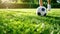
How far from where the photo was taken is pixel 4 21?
5289 millimetres

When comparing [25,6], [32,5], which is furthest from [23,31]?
[32,5]

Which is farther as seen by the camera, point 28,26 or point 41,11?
point 41,11

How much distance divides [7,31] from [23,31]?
0.39 meters

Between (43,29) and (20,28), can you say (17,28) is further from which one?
(43,29)

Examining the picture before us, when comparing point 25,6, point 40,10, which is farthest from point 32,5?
point 40,10

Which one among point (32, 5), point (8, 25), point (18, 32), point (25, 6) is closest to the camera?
point (18, 32)

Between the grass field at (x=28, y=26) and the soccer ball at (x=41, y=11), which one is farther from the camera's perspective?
the soccer ball at (x=41, y=11)

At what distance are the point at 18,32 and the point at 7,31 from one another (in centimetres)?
27

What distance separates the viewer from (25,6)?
38.9ft

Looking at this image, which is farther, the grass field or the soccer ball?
the soccer ball

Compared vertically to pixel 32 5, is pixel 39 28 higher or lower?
higher

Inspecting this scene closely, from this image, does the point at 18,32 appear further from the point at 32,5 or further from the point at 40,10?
the point at 32,5

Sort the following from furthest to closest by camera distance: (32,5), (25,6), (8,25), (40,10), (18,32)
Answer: (32,5) < (25,6) < (40,10) < (8,25) < (18,32)

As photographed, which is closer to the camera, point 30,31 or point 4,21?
point 30,31
